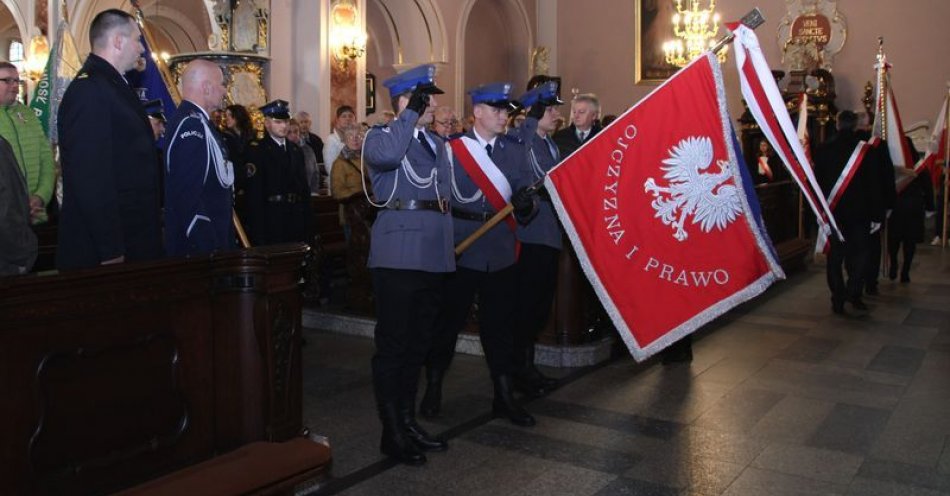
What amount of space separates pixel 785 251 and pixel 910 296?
4.80 ft

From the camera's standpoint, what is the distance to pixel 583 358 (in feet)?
17.3

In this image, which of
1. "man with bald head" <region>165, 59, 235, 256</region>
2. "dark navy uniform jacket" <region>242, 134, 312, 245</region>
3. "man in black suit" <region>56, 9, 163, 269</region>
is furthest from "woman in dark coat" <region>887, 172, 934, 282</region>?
"man in black suit" <region>56, 9, 163, 269</region>

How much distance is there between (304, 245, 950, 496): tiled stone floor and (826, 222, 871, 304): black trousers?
0.68 m

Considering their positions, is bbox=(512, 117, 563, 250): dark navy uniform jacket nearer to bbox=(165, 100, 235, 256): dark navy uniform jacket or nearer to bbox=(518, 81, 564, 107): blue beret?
bbox=(518, 81, 564, 107): blue beret

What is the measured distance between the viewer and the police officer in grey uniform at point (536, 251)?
4.37 m

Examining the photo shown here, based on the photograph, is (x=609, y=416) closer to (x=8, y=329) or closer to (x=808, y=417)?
(x=808, y=417)

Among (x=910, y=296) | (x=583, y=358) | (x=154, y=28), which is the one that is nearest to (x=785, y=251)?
(x=910, y=296)

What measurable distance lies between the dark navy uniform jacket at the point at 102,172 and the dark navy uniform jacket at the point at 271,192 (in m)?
2.63

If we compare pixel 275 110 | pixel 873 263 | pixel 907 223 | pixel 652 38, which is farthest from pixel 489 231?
pixel 652 38

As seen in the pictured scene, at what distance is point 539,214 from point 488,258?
492 millimetres

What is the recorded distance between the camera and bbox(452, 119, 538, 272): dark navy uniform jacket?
4.03 m

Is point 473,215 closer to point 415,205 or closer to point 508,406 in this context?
point 415,205

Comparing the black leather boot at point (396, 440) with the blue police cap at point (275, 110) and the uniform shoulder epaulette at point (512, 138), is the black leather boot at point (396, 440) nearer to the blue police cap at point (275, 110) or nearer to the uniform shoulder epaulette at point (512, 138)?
the uniform shoulder epaulette at point (512, 138)

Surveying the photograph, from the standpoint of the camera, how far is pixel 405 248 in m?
3.53
